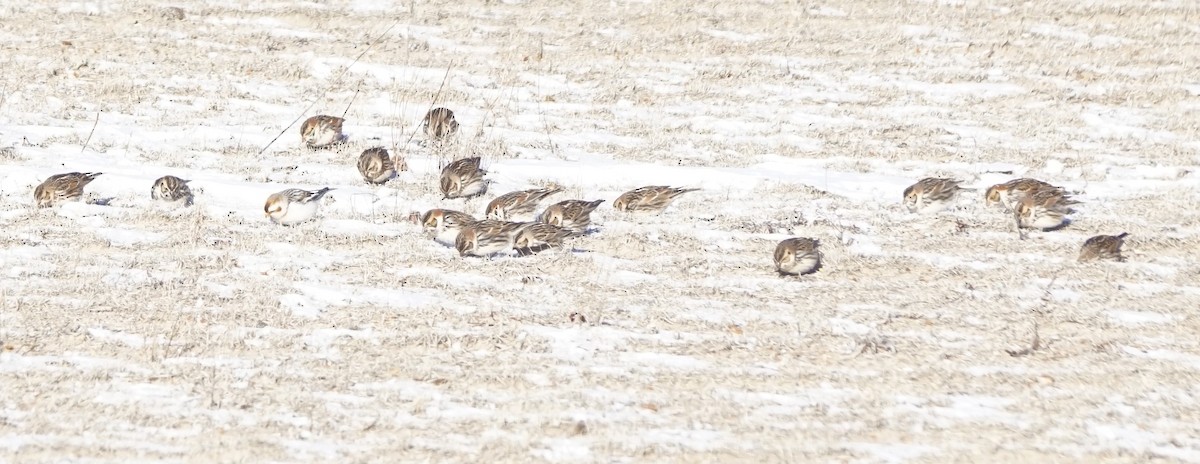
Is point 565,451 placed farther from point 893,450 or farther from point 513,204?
point 513,204

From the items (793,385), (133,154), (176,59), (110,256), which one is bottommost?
(793,385)

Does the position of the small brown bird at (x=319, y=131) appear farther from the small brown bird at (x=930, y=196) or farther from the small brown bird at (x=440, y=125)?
the small brown bird at (x=930, y=196)

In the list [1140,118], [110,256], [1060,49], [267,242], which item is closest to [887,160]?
[1140,118]

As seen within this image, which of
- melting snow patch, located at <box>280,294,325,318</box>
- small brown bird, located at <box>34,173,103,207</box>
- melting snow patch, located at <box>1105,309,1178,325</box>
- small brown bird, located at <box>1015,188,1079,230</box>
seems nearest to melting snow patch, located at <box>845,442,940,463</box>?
melting snow patch, located at <box>1105,309,1178,325</box>

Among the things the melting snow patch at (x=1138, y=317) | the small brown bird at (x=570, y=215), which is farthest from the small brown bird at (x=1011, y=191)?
the small brown bird at (x=570, y=215)

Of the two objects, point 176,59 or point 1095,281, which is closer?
point 1095,281

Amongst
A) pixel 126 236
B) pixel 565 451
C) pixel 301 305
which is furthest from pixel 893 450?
pixel 126 236

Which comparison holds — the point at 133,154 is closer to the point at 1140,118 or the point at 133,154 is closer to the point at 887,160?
the point at 887,160
